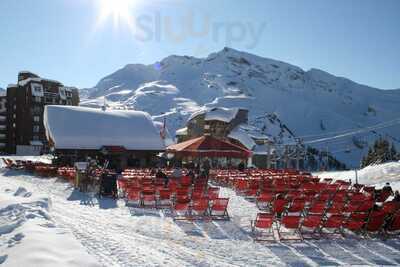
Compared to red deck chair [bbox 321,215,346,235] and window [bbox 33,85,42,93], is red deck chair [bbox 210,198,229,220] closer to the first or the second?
red deck chair [bbox 321,215,346,235]

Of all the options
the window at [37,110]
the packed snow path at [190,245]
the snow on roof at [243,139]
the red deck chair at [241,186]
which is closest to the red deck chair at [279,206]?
the packed snow path at [190,245]

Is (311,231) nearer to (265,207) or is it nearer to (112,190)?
(265,207)

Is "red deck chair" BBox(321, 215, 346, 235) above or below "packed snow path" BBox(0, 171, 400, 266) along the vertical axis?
above

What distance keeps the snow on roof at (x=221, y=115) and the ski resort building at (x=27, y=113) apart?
28.3 metres

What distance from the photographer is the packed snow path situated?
29.8ft

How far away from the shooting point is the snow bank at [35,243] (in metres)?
6.73

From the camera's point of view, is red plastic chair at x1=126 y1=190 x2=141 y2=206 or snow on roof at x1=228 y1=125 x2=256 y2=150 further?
snow on roof at x1=228 y1=125 x2=256 y2=150

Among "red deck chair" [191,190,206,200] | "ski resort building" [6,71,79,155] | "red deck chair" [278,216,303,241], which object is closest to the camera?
"red deck chair" [278,216,303,241]

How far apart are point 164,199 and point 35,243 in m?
8.29

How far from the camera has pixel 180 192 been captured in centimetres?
1513

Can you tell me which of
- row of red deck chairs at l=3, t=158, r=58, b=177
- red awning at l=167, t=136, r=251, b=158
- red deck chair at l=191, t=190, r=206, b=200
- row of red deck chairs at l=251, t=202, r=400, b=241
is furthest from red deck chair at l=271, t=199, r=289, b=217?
row of red deck chairs at l=3, t=158, r=58, b=177

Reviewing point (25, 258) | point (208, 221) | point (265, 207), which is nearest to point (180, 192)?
point (208, 221)

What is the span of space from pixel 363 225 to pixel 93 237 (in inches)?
Result: 291

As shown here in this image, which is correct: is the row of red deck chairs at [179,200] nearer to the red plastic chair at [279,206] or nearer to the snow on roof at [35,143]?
the red plastic chair at [279,206]
